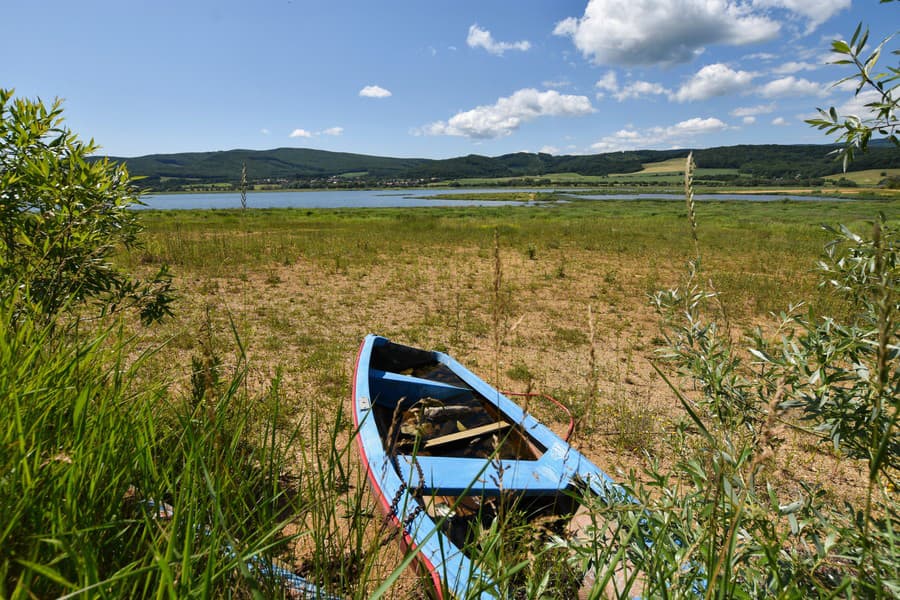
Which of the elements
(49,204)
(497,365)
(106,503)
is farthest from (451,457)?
(49,204)

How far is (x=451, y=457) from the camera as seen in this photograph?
12.3 ft

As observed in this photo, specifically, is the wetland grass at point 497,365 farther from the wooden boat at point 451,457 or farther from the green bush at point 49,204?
the green bush at point 49,204

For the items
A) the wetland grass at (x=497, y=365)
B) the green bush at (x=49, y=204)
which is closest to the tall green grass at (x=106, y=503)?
the wetland grass at (x=497, y=365)

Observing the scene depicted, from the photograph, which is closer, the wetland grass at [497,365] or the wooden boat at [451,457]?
the wetland grass at [497,365]

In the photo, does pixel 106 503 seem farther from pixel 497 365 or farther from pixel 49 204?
pixel 49 204

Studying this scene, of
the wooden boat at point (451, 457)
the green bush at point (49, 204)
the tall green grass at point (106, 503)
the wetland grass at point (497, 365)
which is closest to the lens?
the tall green grass at point (106, 503)

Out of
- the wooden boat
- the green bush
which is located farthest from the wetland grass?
the green bush

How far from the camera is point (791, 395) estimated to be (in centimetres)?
180

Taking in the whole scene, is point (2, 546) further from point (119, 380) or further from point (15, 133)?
point (15, 133)

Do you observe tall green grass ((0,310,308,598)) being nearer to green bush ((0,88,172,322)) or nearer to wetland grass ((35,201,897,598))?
wetland grass ((35,201,897,598))

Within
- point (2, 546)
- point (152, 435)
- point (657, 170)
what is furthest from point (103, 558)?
point (657, 170)

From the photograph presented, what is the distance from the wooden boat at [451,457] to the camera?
231 centimetres

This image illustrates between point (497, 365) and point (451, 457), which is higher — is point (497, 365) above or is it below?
above

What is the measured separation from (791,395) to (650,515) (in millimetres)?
801
